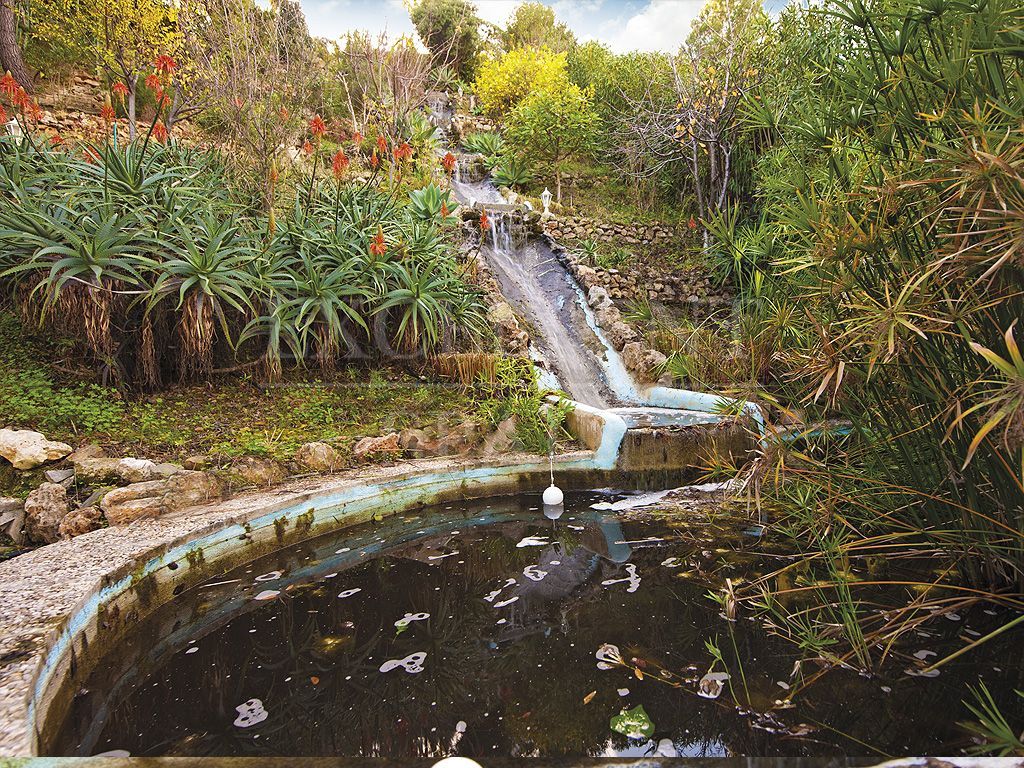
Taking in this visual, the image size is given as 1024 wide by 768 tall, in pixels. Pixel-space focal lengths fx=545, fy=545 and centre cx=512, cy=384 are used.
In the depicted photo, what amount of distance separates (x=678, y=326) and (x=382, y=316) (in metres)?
4.12

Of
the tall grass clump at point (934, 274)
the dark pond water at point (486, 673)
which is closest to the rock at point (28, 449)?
the dark pond water at point (486, 673)

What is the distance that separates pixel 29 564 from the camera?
7.63 feet

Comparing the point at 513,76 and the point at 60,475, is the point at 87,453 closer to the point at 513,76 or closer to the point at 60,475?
the point at 60,475

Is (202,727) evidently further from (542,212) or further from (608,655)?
(542,212)

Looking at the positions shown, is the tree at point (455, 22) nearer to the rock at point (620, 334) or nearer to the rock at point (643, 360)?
the rock at point (620, 334)

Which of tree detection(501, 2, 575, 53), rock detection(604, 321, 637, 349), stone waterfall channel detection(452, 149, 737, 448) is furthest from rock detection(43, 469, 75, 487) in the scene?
tree detection(501, 2, 575, 53)

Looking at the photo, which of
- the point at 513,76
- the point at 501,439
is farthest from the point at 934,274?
the point at 513,76

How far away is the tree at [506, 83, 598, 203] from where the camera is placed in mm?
9797

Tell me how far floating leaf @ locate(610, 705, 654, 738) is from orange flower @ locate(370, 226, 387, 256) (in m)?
3.71

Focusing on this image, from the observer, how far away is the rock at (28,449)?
3072 mm

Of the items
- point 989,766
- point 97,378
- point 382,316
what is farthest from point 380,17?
point 989,766

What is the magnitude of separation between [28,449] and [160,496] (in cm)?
83

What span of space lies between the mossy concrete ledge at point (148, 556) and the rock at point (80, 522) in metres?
0.19

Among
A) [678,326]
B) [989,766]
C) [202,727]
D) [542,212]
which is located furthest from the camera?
[542,212]
